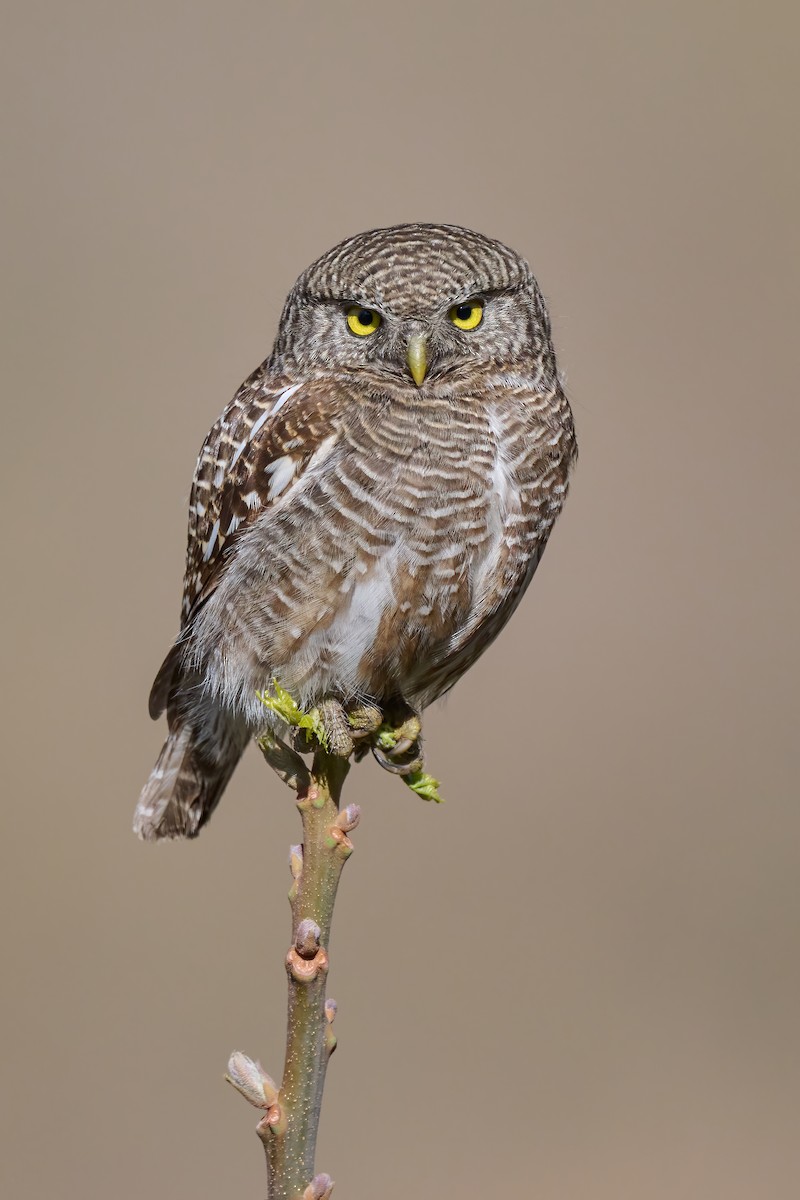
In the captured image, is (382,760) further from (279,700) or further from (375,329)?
(375,329)

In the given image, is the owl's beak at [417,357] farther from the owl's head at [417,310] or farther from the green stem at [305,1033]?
the green stem at [305,1033]

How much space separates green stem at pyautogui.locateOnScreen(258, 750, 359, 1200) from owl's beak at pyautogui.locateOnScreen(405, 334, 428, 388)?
38.0 inches

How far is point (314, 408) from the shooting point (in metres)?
2.79

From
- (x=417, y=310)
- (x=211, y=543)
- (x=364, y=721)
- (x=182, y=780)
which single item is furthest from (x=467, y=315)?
(x=182, y=780)

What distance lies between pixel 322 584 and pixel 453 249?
0.75 meters

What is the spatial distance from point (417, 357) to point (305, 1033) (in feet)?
→ 4.35

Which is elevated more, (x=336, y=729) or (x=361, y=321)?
(x=361, y=321)

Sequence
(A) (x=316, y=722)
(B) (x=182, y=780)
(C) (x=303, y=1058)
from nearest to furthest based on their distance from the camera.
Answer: (C) (x=303, y=1058) < (A) (x=316, y=722) < (B) (x=182, y=780)

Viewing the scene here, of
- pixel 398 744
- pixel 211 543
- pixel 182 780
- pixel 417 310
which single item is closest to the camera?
pixel 417 310

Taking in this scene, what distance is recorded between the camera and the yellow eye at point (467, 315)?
2.87m

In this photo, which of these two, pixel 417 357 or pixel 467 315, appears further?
pixel 467 315

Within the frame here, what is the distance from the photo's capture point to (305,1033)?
6.66 ft

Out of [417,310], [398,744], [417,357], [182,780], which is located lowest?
[182,780]

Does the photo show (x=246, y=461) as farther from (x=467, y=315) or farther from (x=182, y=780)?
(x=182, y=780)
